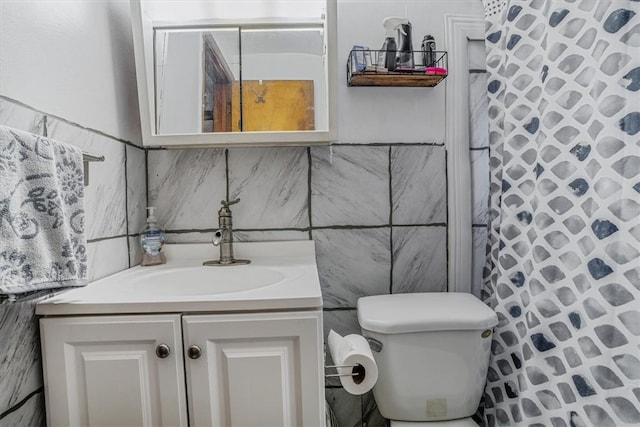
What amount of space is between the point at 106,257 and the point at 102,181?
0.22 metres

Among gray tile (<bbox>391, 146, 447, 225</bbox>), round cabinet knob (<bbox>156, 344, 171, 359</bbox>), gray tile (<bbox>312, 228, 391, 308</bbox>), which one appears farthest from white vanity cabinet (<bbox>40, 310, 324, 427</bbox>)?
gray tile (<bbox>391, 146, 447, 225</bbox>)

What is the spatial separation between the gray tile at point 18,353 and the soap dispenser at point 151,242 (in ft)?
1.56

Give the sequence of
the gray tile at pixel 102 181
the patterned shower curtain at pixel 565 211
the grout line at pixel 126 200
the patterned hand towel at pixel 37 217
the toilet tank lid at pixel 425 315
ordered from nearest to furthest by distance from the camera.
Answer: the patterned hand towel at pixel 37 217
the patterned shower curtain at pixel 565 211
the gray tile at pixel 102 181
the toilet tank lid at pixel 425 315
the grout line at pixel 126 200

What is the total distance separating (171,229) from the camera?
1396 mm

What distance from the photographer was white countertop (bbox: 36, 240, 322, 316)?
2.63ft

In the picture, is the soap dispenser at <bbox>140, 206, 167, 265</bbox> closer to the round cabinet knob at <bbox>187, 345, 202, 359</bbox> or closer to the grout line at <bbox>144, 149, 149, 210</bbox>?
the grout line at <bbox>144, 149, 149, 210</bbox>

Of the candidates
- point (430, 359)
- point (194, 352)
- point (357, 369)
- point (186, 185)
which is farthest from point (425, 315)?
point (186, 185)

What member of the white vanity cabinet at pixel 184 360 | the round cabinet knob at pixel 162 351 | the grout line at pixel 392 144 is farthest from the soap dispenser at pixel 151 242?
the grout line at pixel 392 144

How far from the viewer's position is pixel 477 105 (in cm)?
145

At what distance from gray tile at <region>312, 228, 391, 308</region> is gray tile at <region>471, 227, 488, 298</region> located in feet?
1.13

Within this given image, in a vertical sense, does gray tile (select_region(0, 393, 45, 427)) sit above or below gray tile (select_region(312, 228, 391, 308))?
below

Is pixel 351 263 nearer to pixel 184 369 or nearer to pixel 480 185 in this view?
pixel 480 185

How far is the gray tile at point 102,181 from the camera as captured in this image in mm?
936

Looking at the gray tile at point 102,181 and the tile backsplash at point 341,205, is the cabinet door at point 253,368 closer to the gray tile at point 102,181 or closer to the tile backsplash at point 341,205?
the gray tile at point 102,181
